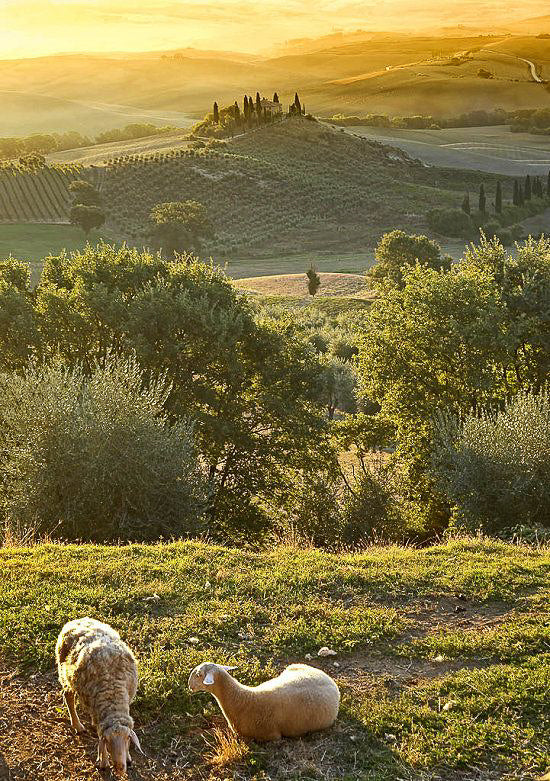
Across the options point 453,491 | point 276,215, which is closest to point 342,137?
point 276,215

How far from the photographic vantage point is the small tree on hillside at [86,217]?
115m

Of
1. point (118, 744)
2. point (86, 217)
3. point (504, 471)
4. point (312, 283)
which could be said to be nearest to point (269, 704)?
point (118, 744)

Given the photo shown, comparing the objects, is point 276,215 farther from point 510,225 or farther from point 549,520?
point 549,520

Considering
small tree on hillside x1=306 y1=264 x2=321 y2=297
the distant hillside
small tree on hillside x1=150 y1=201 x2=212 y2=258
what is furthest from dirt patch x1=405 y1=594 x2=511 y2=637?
the distant hillside

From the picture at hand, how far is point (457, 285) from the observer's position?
29.2 metres

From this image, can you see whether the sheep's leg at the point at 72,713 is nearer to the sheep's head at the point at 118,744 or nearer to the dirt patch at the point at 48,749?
the dirt patch at the point at 48,749

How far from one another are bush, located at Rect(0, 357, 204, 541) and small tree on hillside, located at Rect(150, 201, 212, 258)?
9367 centimetres

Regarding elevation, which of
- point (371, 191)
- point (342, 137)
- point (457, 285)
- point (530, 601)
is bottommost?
point (530, 601)

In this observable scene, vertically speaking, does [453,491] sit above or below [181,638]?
below

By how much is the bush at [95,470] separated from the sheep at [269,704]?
28.9ft

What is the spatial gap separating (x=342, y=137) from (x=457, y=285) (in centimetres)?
15217

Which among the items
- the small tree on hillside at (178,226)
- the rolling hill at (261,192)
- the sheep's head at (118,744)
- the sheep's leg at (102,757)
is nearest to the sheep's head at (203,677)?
the sheep's head at (118,744)

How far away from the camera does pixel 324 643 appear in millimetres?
10438

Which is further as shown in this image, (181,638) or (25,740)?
(181,638)
